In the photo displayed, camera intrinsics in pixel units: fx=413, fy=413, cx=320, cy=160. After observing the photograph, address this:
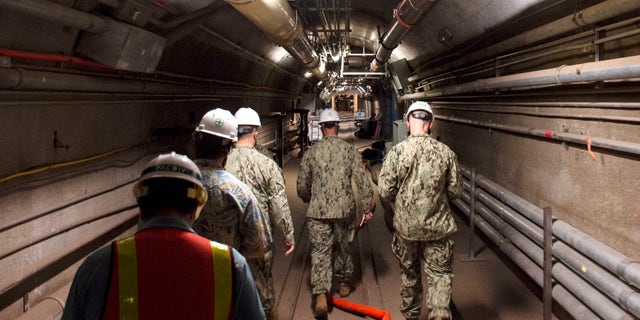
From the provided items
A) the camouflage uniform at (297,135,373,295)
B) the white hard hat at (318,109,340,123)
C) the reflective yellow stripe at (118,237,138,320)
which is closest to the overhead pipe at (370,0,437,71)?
the white hard hat at (318,109,340,123)

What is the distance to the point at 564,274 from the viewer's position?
3088 millimetres

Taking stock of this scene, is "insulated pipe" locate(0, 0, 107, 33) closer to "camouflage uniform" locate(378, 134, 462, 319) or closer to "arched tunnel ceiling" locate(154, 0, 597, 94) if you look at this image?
"arched tunnel ceiling" locate(154, 0, 597, 94)

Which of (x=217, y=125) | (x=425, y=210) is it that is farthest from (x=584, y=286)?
(x=217, y=125)

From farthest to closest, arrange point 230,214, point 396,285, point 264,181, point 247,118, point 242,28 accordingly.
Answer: point 242,28, point 396,285, point 247,118, point 264,181, point 230,214

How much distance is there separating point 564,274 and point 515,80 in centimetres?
173

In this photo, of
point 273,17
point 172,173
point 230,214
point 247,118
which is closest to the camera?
point 172,173

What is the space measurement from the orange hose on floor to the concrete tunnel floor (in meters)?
0.05

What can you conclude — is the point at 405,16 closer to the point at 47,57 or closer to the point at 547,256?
the point at 547,256

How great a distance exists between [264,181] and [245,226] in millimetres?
694

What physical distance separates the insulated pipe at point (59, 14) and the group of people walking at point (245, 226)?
3.69 feet

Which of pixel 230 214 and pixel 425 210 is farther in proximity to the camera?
pixel 425 210

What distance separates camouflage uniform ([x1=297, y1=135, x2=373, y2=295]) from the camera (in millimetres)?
3846

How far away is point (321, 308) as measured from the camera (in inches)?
147

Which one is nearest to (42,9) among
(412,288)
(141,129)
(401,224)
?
(141,129)
